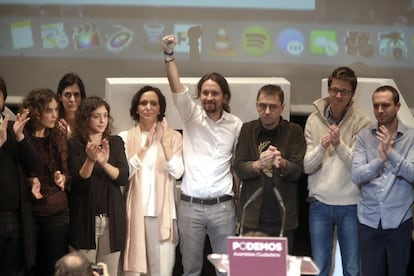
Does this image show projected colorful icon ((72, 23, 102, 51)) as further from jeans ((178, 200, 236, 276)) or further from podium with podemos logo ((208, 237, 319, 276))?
podium with podemos logo ((208, 237, 319, 276))

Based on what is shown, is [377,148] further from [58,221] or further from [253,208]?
[58,221]

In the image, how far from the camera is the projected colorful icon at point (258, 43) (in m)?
5.34

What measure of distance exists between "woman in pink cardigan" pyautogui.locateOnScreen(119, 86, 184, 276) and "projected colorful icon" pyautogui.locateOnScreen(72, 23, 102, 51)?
1.35m

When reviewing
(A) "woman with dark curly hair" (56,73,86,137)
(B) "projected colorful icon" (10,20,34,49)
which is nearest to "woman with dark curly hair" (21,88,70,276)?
(A) "woman with dark curly hair" (56,73,86,137)

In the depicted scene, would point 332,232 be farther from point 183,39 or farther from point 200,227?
point 183,39

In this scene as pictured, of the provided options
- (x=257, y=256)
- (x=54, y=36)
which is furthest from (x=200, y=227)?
(x=54, y=36)

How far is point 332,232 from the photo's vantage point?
4223mm

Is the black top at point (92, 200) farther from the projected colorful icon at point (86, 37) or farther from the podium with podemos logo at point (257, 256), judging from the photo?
the projected colorful icon at point (86, 37)

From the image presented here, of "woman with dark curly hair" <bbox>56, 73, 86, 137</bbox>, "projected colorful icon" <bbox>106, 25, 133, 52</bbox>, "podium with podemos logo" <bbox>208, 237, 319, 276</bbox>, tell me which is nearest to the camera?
"podium with podemos logo" <bbox>208, 237, 319, 276</bbox>

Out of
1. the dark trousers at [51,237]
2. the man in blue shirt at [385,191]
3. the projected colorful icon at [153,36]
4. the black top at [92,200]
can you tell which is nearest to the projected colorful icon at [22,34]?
the projected colorful icon at [153,36]

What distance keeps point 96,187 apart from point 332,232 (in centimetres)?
136

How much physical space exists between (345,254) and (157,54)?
2.10m

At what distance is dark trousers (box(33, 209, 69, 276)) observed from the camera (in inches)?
156

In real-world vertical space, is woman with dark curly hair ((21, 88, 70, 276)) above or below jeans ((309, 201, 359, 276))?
above
